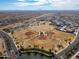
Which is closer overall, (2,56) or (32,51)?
(2,56)

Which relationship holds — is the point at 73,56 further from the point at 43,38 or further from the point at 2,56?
the point at 43,38

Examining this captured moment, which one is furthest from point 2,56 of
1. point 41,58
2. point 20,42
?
point 20,42

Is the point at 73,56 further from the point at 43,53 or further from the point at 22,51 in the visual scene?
the point at 22,51

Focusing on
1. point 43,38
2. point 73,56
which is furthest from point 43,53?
point 43,38

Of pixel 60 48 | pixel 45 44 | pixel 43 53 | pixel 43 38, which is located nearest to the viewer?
pixel 43 53

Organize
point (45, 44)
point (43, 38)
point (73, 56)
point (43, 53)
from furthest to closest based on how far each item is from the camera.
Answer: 1. point (43, 38)
2. point (45, 44)
3. point (43, 53)
4. point (73, 56)

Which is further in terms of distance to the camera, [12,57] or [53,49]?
[53,49]

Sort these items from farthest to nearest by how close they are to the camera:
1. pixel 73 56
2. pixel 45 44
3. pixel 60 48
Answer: pixel 45 44, pixel 60 48, pixel 73 56

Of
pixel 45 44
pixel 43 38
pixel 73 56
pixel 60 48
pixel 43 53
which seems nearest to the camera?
pixel 73 56
